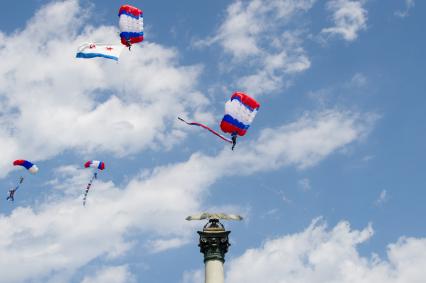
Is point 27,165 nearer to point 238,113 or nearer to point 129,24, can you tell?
point 129,24

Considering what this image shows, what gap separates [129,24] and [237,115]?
14542 mm

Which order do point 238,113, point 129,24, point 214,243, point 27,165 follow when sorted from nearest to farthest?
point 214,243 < point 238,113 < point 129,24 < point 27,165

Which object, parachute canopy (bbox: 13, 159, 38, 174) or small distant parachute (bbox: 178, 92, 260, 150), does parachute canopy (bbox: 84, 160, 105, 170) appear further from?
small distant parachute (bbox: 178, 92, 260, 150)

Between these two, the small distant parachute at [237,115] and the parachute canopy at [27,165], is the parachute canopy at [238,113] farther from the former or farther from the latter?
the parachute canopy at [27,165]

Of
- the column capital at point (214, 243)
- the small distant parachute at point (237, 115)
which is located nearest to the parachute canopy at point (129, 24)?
the small distant parachute at point (237, 115)

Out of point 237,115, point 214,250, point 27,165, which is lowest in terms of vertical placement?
point 214,250

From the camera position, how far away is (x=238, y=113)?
136 ft

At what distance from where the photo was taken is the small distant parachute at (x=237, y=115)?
4138cm

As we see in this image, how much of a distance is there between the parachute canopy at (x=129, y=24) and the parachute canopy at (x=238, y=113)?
42.9ft

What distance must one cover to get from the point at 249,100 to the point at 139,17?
1463cm

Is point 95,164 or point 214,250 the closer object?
point 214,250

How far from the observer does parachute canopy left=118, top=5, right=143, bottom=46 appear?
1981 inches

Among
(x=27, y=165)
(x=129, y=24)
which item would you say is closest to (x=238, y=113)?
(x=129, y=24)

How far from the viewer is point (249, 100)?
4169 centimetres
